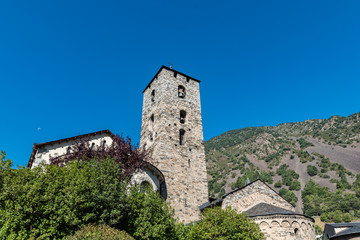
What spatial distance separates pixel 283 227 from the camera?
15.5 meters

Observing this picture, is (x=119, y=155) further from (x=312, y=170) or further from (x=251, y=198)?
(x=312, y=170)

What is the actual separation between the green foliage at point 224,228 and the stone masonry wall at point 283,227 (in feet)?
4.10

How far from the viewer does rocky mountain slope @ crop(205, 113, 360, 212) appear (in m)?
94.1

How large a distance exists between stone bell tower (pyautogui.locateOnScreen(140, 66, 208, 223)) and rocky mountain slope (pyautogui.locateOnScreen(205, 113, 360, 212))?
2686 inches

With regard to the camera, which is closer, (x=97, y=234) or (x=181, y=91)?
(x=97, y=234)

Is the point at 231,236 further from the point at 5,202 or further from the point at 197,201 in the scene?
the point at 5,202

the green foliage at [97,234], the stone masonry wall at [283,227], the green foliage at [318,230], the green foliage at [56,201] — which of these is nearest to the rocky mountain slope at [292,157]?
the green foliage at [318,230]

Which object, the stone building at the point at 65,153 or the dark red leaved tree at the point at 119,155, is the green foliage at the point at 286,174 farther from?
the dark red leaved tree at the point at 119,155

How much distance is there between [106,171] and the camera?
41.8ft

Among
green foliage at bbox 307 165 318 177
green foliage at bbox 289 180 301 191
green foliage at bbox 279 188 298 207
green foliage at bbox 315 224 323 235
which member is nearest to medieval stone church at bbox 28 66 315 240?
green foliage at bbox 315 224 323 235

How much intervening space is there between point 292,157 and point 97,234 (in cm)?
11712

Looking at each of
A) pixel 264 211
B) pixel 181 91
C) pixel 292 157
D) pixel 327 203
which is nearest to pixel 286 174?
pixel 292 157

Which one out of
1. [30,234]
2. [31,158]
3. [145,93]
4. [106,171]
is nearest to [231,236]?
[106,171]

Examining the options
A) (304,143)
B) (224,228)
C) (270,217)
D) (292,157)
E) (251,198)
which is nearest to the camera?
(224,228)
